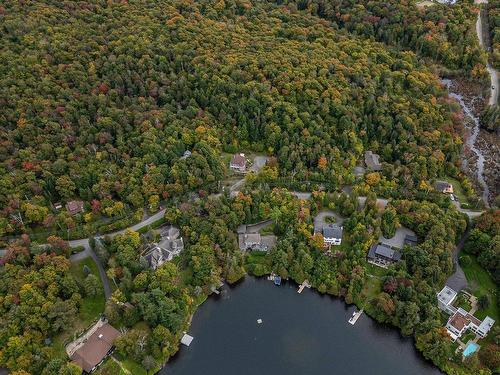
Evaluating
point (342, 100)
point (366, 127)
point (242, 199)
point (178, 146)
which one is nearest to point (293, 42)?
point (342, 100)

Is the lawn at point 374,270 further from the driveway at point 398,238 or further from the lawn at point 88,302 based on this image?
the lawn at point 88,302

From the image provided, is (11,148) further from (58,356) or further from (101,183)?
(58,356)

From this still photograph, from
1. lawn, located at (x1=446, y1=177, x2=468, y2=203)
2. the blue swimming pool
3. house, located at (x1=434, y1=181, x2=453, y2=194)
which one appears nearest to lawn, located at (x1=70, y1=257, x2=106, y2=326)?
the blue swimming pool

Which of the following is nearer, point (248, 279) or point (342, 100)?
point (248, 279)

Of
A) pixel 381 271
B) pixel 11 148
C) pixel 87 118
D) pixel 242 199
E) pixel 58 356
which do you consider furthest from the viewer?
pixel 87 118

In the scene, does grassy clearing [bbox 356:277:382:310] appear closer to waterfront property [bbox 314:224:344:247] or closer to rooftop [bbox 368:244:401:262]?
rooftop [bbox 368:244:401:262]

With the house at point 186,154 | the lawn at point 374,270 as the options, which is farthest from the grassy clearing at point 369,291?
the house at point 186,154
